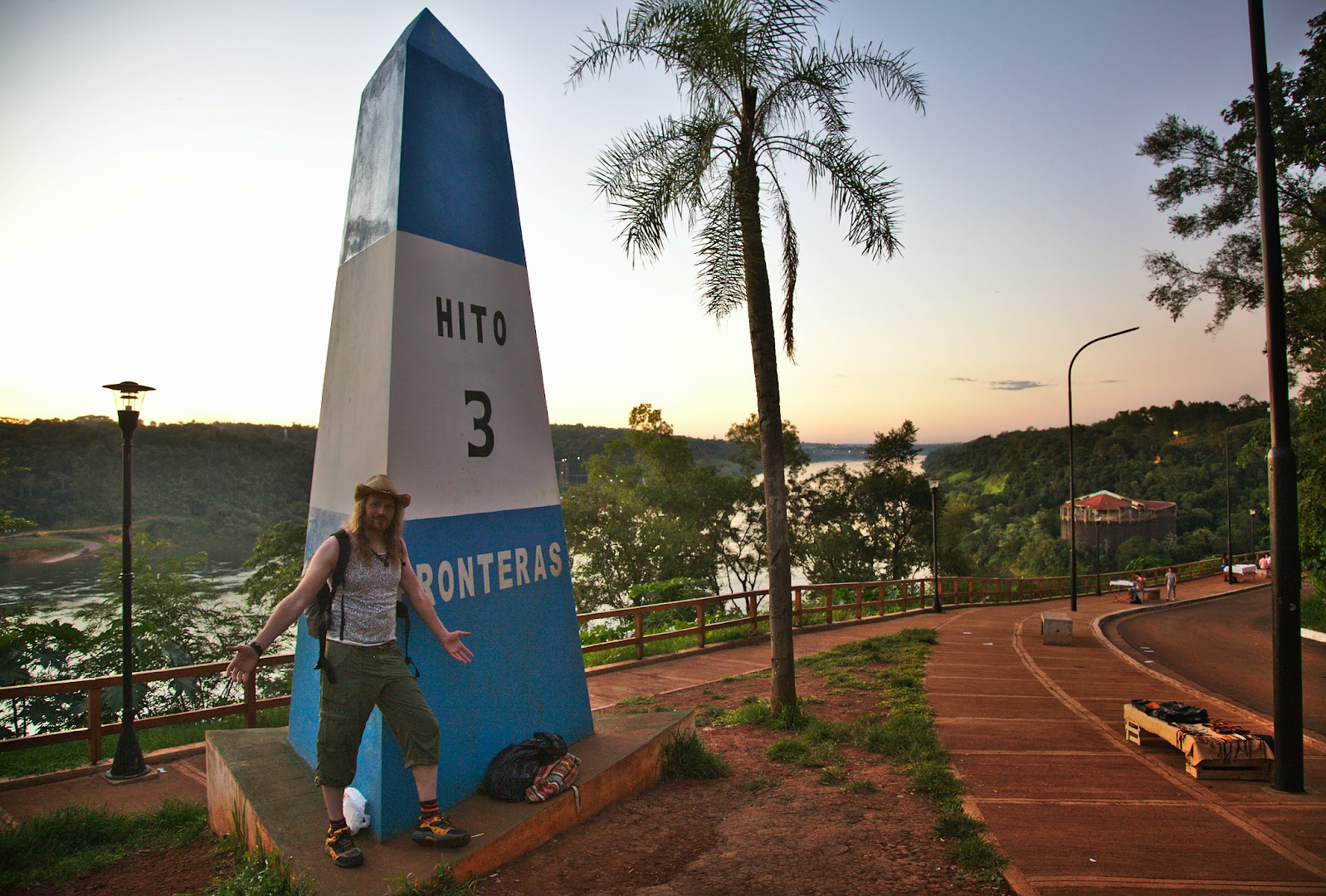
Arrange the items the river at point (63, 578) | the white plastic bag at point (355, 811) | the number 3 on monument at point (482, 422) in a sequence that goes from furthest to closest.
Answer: the river at point (63, 578) < the number 3 on monument at point (482, 422) < the white plastic bag at point (355, 811)

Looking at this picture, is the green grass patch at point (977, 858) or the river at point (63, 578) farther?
the river at point (63, 578)

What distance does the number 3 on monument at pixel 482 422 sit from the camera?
4.76 meters

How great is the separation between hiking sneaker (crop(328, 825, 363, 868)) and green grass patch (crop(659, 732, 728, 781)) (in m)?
2.34

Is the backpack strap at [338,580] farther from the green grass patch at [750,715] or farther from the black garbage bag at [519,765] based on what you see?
the green grass patch at [750,715]

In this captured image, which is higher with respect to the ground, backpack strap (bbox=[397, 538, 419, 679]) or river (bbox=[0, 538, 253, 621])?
backpack strap (bbox=[397, 538, 419, 679])

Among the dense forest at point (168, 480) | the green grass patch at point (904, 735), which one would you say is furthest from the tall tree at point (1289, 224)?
the dense forest at point (168, 480)

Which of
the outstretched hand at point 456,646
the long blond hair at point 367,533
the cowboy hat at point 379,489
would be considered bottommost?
the outstretched hand at point 456,646

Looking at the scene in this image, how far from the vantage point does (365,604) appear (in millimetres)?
3635

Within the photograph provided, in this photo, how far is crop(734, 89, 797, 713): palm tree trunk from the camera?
7293mm

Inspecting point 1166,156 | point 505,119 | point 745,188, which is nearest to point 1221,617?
point 1166,156

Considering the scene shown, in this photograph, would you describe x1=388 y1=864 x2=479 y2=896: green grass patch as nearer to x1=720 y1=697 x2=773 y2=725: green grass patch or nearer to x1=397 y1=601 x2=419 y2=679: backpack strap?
x1=397 y1=601 x2=419 y2=679: backpack strap

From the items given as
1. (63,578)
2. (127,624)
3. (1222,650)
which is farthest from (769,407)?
(63,578)

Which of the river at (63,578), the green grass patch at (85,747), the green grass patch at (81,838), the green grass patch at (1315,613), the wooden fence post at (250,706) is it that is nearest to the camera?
the green grass patch at (81,838)

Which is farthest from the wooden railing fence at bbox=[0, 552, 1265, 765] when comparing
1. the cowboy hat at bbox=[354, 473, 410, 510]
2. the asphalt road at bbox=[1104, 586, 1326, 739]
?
the asphalt road at bbox=[1104, 586, 1326, 739]
